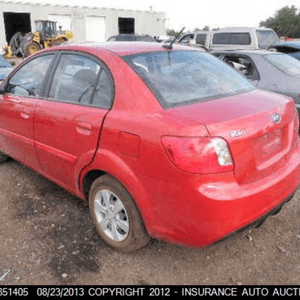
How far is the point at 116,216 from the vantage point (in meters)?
2.64

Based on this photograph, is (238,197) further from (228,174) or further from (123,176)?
(123,176)

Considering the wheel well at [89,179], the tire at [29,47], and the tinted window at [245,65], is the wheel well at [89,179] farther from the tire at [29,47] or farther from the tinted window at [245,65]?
the tire at [29,47]

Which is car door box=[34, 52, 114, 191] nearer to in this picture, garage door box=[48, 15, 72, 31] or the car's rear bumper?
the car's rear bumper

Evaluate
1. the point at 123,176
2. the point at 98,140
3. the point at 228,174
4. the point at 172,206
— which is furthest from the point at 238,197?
the point at 98,140

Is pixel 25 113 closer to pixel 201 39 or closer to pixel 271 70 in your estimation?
pixel 271 70

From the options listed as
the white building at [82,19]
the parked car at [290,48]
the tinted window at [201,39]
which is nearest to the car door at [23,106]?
the parked car at [290,48]

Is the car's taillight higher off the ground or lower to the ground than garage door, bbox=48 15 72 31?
higher

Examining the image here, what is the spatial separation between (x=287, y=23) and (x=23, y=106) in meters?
56.1

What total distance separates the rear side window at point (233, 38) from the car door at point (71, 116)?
970cm

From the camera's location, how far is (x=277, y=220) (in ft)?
10.4

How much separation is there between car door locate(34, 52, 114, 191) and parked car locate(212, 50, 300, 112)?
11.3ft

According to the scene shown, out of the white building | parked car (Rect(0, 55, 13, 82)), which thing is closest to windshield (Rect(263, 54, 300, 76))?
parked car (Rect(0, 55, 13, 82))

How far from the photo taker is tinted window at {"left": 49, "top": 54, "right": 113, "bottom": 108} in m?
2.60

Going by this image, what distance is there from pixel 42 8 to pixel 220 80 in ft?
101
